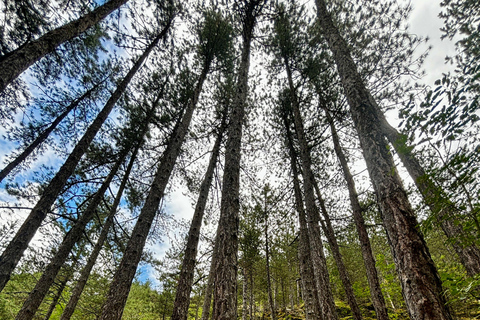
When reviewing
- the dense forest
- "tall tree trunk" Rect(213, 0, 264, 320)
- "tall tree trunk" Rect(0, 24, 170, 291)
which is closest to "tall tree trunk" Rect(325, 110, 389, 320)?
the dense forest

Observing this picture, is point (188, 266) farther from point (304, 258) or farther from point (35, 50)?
point (35, 50)

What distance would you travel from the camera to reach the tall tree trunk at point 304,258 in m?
5.24

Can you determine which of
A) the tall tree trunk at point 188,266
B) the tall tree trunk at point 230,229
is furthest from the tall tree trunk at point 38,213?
the tall tree trunk at point 230,229

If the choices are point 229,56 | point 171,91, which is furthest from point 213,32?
point 171,91

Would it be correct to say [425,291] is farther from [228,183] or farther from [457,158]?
[228,183]

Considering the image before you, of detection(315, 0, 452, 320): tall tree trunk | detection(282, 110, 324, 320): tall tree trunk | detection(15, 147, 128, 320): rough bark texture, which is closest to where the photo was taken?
detection(315, 0, 452, 320): tall tree trunk

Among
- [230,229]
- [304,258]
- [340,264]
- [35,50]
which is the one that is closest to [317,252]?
[304,258]

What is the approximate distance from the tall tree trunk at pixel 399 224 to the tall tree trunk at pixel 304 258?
3.90 metres

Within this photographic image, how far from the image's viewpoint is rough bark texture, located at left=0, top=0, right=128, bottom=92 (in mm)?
2418

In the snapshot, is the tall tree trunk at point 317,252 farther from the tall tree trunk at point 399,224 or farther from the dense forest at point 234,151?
the tall tree trunk at point 399,224

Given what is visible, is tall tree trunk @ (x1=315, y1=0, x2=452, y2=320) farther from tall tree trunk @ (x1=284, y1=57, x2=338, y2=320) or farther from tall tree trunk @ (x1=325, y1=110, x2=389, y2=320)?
tall tree trunk @ (x1=284, y1=57, x2=338, y2=320)

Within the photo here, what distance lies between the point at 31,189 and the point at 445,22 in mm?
9748

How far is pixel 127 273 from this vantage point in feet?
11.4

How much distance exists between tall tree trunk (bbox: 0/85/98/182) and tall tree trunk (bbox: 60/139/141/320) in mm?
2428
